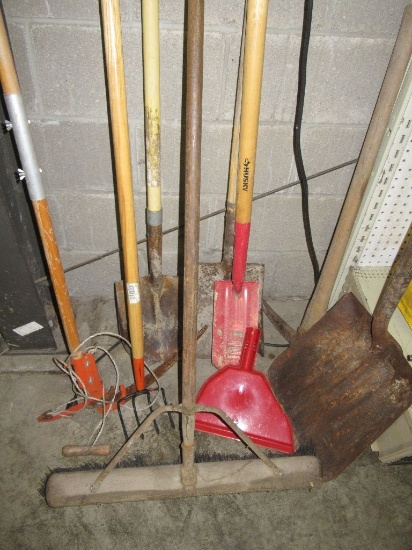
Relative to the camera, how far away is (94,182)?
57.8 inches

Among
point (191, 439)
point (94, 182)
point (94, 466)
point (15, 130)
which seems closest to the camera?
point (15, 130)

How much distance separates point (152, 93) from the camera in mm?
1063

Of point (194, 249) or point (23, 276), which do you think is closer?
point (194, 249)

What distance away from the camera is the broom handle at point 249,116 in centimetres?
88

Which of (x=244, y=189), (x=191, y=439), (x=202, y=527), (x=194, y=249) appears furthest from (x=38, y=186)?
(x=202, y=527)

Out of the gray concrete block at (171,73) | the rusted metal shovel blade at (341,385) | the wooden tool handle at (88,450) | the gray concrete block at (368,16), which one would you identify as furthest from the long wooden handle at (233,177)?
the wooden tool handle at (88,450)

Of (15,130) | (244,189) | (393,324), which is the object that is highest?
(15,130)

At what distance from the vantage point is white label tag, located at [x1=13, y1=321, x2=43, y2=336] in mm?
1469

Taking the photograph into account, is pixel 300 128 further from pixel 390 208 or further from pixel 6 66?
pixel 6 66

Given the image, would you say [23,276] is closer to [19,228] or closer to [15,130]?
[19,228]

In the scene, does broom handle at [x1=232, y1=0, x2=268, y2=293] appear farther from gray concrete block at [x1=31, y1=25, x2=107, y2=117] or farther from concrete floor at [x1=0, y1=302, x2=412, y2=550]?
concrete floor at [x1=0, y1=302, x2=412, y2=550]

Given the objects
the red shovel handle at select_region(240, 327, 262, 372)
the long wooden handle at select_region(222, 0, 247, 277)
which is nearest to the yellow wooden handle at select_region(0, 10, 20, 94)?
the long wooden handle at select_region(222, 0, 247, 277)

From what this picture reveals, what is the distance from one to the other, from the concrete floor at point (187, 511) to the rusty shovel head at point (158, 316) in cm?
30

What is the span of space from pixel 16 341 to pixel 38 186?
2.83ft
